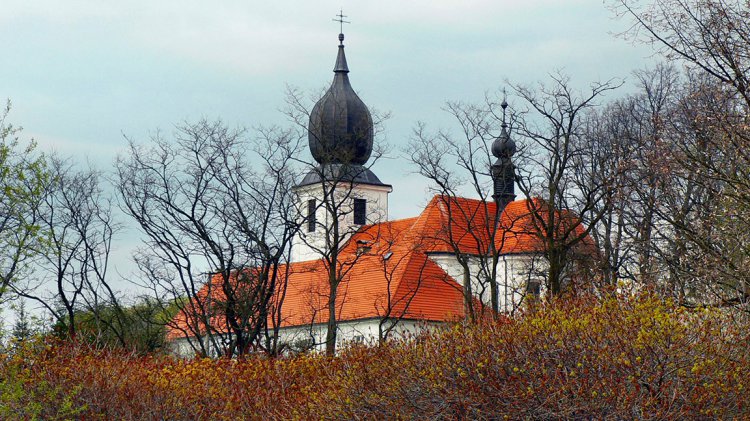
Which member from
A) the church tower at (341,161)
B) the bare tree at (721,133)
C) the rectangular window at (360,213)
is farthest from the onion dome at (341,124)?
the bare tree at (721,133)

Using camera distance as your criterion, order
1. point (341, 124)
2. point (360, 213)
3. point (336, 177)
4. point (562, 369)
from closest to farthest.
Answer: point (562, 369) < point (336, 177) < point (341, 124) < point (360, 213)

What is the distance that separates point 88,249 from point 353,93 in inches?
666

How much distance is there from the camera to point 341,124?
1822 inches

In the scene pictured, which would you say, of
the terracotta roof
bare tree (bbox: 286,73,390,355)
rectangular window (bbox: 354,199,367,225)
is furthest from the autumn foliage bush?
rectangular window (bbox: 354,199,367,225)

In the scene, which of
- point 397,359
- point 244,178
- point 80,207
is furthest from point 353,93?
point 397,359

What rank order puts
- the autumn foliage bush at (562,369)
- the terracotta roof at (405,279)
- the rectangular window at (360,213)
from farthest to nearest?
1. the rectangular window at (360,213)
2. the terracotta roof at (405,279)
3. the autumn foliage bush at (562,369)

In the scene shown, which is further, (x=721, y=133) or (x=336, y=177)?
(x=336, y=177)

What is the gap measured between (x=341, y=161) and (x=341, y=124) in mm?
12035

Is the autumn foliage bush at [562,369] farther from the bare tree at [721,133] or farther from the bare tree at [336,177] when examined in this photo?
the bare tree at [336,177]

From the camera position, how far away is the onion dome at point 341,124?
34594mm

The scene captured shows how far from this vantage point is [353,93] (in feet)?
172

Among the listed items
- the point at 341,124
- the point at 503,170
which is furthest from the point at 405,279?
the point at 503,170

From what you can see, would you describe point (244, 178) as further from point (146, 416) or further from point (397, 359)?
point (397, 359)

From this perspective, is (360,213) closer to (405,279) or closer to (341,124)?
(405,279)
